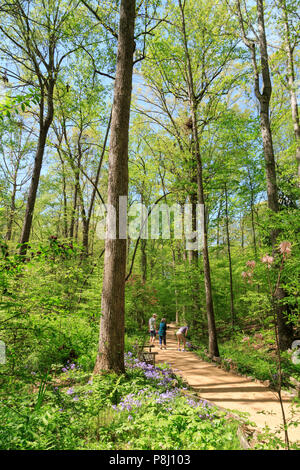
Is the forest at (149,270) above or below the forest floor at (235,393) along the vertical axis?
above

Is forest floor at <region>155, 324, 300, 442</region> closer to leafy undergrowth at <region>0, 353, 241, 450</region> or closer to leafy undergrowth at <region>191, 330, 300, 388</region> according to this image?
leafy undergrowth at <region>191, 330, 300, 388</region>

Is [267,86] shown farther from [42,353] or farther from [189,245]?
[42,353]

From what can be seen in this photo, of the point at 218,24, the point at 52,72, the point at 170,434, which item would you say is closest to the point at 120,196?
the point at 170,434

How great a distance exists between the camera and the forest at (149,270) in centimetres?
275

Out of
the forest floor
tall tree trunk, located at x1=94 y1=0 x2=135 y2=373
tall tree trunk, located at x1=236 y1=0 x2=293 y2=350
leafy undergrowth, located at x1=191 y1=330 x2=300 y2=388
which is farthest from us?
tall tree trunk, located at x1=236 y1=0 x2=293 y2=350

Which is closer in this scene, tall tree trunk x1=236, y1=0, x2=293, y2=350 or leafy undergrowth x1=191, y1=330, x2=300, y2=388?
leafy undergrowth x1=191, y1=330, x2=300, y2=388

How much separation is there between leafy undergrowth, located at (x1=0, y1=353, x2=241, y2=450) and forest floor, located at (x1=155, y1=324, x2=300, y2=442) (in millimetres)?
787

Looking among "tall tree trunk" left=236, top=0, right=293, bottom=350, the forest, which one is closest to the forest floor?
the forest

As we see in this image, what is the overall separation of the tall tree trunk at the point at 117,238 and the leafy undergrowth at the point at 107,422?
1.40 ft

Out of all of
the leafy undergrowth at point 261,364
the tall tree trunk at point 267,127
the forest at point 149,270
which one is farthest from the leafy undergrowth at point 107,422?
the tall tree trunk at point 267,127

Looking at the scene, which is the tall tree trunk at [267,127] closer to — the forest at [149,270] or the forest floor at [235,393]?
the forest at [149,270]

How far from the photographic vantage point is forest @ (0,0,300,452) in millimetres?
2748
